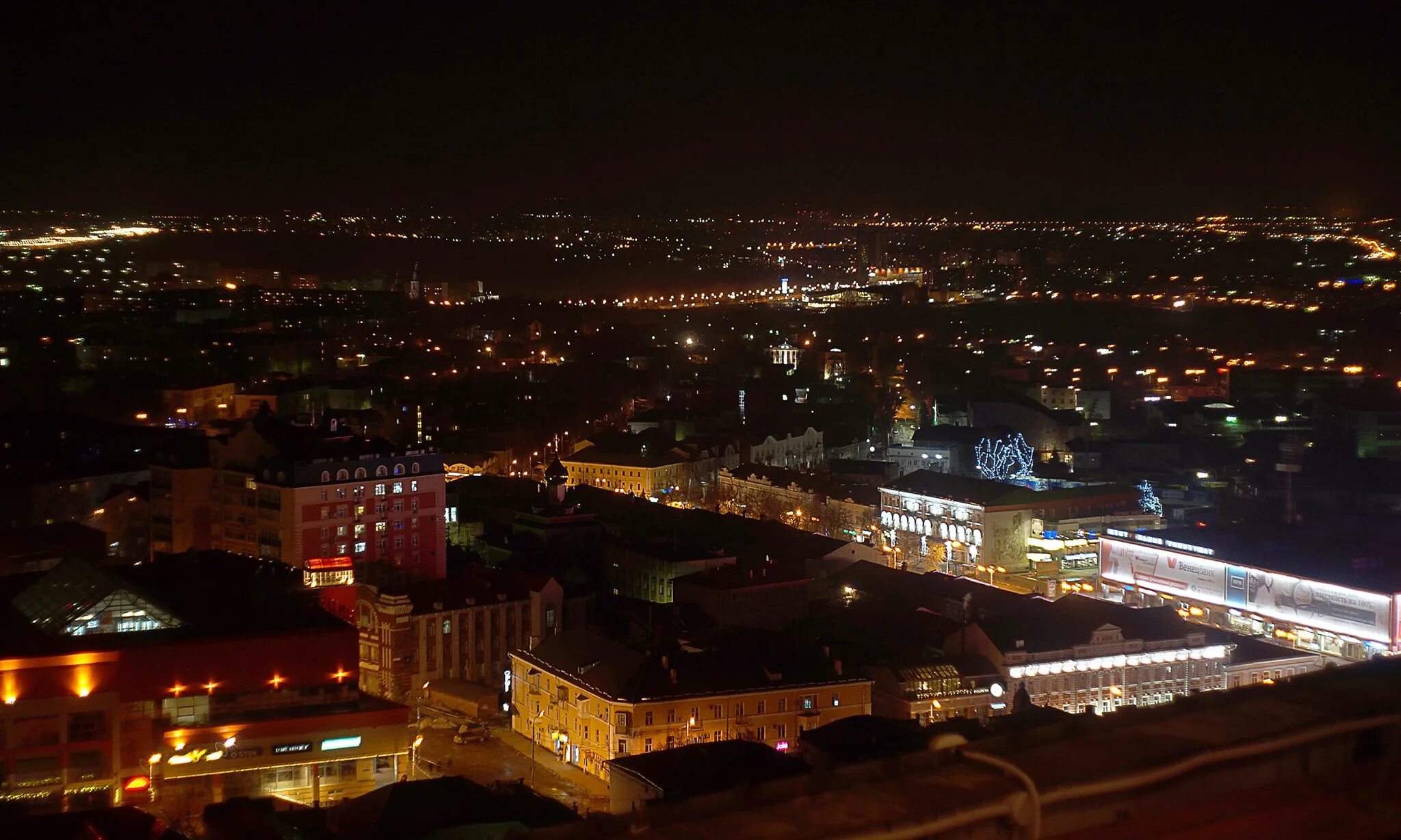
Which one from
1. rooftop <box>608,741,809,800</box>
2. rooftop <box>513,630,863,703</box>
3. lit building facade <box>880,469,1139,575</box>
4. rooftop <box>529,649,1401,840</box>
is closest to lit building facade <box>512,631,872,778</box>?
rooftop <box>513,630,863,703</box>

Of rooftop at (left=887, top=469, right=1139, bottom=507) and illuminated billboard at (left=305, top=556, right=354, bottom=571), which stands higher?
rooftop at (left=887, top=469, right=1139, bottom=507)

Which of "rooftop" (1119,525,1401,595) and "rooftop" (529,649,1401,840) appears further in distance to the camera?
"rooftop" (1119,525,1401,595)

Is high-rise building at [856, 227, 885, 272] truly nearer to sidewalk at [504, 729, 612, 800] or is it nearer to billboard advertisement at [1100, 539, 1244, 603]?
billboard advertisement at [1100, 539, 1244, 603]

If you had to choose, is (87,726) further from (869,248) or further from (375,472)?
(869,248)

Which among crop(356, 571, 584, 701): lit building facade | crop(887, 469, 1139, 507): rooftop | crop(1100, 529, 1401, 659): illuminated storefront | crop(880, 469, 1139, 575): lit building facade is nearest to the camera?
crop(356, 571, 584, 701): lit building facade

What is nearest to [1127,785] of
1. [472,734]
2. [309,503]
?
[472,734]

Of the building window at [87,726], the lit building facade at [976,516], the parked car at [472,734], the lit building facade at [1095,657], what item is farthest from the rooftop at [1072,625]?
the building window at [87,726]

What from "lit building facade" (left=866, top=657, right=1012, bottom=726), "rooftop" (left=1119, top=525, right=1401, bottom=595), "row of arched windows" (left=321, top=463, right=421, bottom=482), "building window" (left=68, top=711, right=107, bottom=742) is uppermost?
"row of arched windows" (left=321, top=463, right=421, bottom=482)

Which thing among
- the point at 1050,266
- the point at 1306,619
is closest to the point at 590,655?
the point at 1306,619
